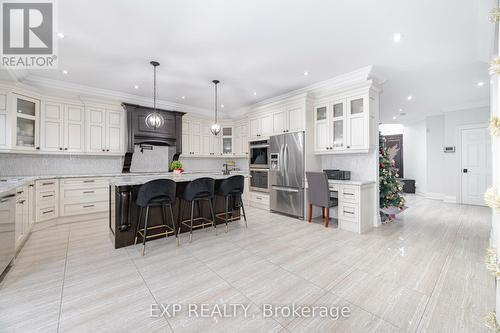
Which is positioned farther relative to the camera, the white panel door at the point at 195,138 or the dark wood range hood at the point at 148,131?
the white panel door at the point at 195,138

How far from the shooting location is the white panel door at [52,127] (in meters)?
4.12

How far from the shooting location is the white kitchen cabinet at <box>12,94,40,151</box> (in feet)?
12.0

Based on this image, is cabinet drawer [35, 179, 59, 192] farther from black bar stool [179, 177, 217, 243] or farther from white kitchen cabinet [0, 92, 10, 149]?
black bar stool [179, 177, 217, 243]

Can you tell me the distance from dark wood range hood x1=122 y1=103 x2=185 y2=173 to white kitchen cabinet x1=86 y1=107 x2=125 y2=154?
0.78 ft

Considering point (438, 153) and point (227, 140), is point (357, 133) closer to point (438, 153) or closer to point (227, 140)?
point (227, 140)

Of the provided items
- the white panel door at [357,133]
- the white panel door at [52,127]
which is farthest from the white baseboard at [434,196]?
the white panel door at [52,127]

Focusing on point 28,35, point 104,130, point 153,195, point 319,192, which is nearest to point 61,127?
point 104,130

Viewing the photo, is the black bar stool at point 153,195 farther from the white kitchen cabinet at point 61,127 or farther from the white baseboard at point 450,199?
the white baseboard at point 450,199

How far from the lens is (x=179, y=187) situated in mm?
3529

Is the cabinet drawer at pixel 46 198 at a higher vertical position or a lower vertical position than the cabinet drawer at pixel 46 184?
lower

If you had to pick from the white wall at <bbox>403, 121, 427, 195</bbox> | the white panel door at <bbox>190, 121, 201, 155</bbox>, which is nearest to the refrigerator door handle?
the white panel door at <bbox>190, 121, 201, 155</bbox>

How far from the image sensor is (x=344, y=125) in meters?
4.06

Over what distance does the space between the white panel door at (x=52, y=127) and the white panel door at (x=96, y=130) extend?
1.45 feet

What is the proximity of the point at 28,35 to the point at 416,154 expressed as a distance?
35.7ft
